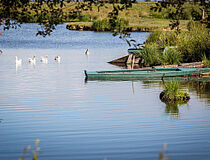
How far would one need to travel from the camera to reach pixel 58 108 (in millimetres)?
14836

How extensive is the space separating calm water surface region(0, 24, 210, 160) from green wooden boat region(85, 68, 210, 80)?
0.95 m

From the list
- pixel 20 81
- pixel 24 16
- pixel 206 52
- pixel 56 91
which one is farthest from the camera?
pixel 206 52

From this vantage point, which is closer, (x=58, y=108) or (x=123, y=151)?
(x=123, y=151)

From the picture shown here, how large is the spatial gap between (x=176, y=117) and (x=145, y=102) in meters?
2.76

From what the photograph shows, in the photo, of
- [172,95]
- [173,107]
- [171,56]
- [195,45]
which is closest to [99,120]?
[173,107]

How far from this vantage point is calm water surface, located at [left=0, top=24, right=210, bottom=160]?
9680 millimetres

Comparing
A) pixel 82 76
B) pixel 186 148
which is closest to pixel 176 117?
pixel 186 148

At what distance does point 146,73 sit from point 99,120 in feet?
35.1

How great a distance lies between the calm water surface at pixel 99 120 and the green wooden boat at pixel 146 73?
0.95m

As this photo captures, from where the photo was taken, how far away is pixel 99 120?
506 inches

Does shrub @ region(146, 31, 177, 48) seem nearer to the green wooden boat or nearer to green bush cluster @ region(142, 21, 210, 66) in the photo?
green bush cluster @ region(142, 21, 210, 66)

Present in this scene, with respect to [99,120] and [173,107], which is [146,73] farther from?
[99,120]

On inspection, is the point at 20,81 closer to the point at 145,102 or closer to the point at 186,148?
the point at 145,102

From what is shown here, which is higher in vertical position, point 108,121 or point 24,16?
point 24,16
